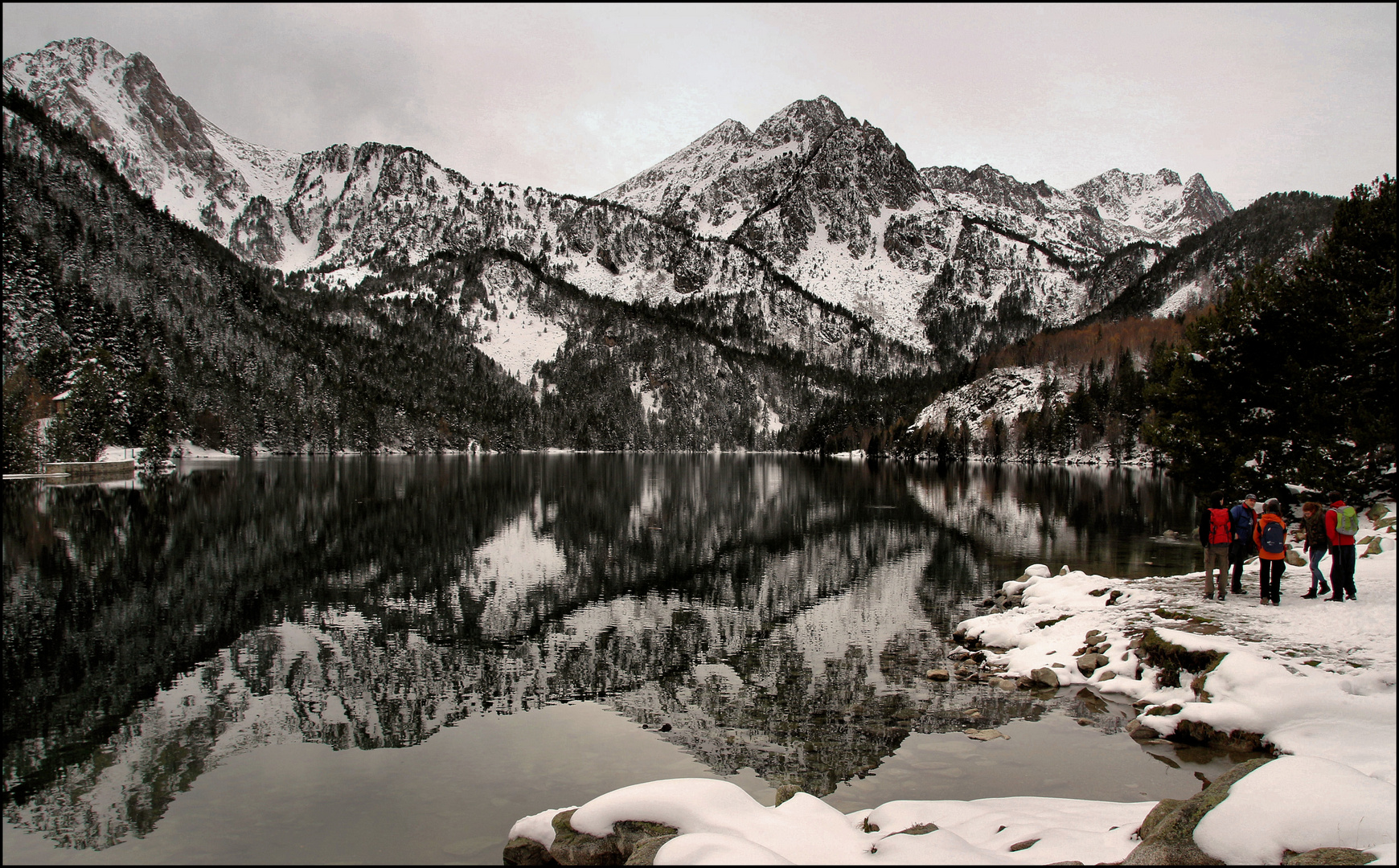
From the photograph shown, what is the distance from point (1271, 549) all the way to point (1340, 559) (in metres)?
1.46

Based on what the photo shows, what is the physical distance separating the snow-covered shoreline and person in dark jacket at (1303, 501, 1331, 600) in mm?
689

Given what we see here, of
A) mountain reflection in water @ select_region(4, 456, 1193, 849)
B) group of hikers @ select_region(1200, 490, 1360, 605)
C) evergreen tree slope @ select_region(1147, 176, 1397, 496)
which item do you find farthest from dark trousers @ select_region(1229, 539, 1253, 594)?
evergreen tree slope @ select_region(1147, 176, 1397, 496)

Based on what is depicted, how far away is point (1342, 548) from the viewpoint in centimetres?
1786

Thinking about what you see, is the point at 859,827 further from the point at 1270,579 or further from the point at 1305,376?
the point at 1305,376

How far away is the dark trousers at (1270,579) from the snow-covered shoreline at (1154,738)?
1.14ft

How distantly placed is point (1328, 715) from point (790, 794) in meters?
9.36

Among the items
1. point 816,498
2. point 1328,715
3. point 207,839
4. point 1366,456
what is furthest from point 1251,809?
point 816,498

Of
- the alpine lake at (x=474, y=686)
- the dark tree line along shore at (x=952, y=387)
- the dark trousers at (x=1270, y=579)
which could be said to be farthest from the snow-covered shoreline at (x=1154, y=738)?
the dark tree line along shore at (x=952, y=387)

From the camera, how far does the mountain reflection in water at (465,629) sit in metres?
13.8

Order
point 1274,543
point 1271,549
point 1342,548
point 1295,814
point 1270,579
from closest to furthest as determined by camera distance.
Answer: point 1295,814
point 1342,548
point 1274,543
point 1271,549
point 1270,579

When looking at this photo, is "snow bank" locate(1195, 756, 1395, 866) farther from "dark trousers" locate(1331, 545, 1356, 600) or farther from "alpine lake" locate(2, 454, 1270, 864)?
"dark trousers" locate(1331, 545, 1356, 600)

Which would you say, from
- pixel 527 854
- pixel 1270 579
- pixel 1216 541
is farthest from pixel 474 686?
pixel 1270 579

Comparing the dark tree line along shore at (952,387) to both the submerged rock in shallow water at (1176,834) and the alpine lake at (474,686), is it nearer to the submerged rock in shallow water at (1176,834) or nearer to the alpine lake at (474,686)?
the alpine lake at (474,686)

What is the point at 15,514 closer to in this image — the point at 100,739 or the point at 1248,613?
the point at 100,739
